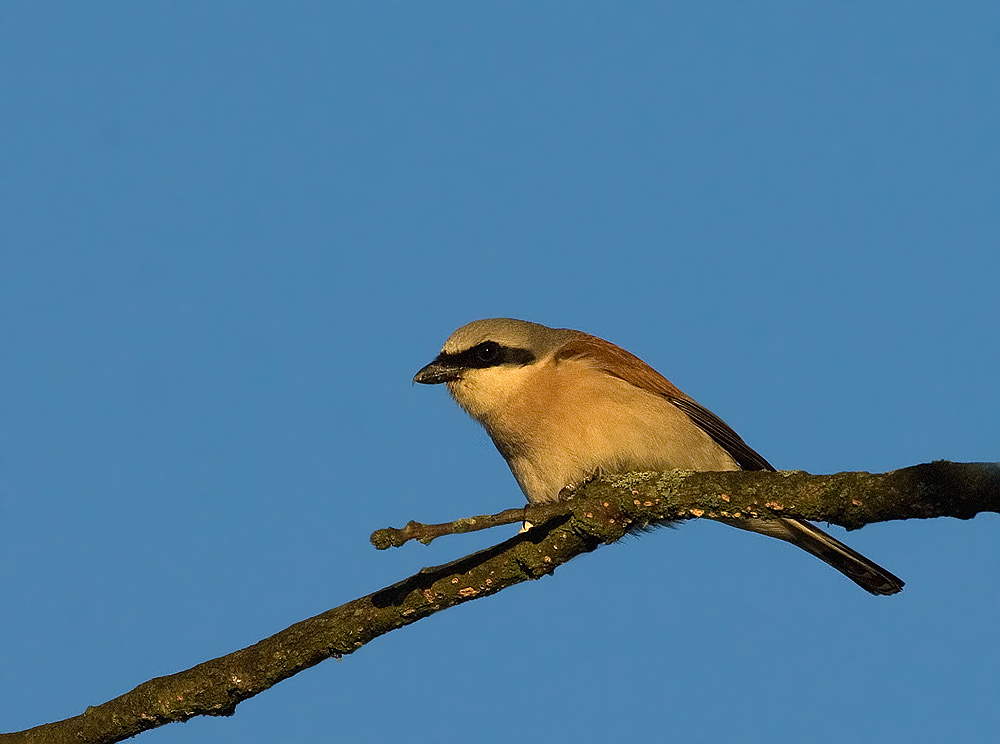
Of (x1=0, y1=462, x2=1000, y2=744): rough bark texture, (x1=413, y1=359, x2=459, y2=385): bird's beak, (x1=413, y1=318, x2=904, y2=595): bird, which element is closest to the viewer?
(x1=0, y1=462, x2=1000, y2=744): rough bark texture

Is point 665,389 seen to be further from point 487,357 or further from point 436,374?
point 436,374

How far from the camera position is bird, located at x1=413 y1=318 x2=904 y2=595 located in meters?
6.50

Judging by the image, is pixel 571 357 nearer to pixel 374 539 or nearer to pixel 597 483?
pixel 597 483

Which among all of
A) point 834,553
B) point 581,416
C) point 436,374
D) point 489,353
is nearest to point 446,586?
point 581,416

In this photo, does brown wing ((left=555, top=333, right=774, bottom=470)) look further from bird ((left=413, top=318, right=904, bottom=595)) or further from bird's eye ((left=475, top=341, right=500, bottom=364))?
bird's eye ((left=475, top=341, right=500, bottom=364))

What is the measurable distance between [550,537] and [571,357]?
2332 millimetres

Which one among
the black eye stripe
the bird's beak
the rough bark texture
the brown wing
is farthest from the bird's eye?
the rough bark texture

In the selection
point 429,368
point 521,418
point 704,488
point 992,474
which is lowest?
point 992,474

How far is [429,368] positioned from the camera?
276 inches

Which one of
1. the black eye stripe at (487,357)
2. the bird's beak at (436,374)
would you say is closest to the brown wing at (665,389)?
the black eye stripe at (487,357)

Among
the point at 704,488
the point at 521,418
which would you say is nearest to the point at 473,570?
the point at 704,488

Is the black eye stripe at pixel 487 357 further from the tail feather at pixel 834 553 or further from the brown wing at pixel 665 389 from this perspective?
the tail feather at pixel 834 553

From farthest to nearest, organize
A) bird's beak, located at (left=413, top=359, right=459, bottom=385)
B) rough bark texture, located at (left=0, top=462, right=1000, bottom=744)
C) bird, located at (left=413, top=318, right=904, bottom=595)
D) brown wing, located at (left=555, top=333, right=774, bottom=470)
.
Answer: brown wing, located at (left=555, top=333, right=774, bottom=470) < bird's beak, located at (left=413, top=359, right=459, bottom=385) < bird, located at (left=413, top=318, right=904, bottom=595) < rough bark texture, located at (left=0, top=462, right=1000, bottom=744)

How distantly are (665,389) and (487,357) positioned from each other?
1297mm
